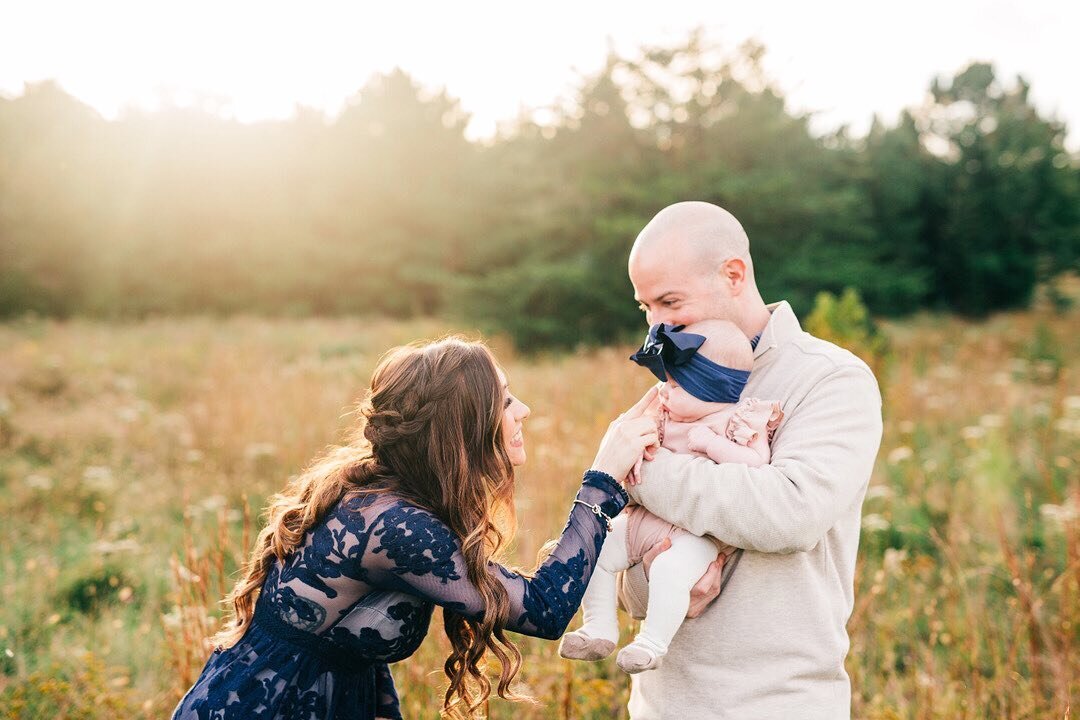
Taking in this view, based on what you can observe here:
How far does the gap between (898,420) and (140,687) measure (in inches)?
273

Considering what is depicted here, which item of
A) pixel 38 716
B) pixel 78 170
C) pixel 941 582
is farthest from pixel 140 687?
pixel 78 170

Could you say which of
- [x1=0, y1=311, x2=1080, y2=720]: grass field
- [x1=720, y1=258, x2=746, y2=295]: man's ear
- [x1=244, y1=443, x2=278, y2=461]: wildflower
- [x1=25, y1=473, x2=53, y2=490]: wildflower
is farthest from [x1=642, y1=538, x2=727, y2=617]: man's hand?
[x1=25, y1=473, x2=53, y2=490]: wildflower

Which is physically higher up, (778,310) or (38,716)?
(778,310)

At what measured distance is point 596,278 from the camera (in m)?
18.2

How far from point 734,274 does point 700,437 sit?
18.4 inches

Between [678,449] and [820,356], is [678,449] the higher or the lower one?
the lower one


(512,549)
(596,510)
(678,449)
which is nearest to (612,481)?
(596,510)

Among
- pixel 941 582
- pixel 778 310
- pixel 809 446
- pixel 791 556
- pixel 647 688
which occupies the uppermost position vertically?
pixel 778 310

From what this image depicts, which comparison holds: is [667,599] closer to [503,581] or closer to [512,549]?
[503,581]

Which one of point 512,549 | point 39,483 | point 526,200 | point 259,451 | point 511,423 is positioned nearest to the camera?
point 511,423

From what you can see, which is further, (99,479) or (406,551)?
(99,479)

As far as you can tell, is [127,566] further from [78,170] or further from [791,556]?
[78,170]

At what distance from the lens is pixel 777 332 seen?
2064 millimetres

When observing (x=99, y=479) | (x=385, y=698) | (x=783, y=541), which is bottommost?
(x=99, y=479)
